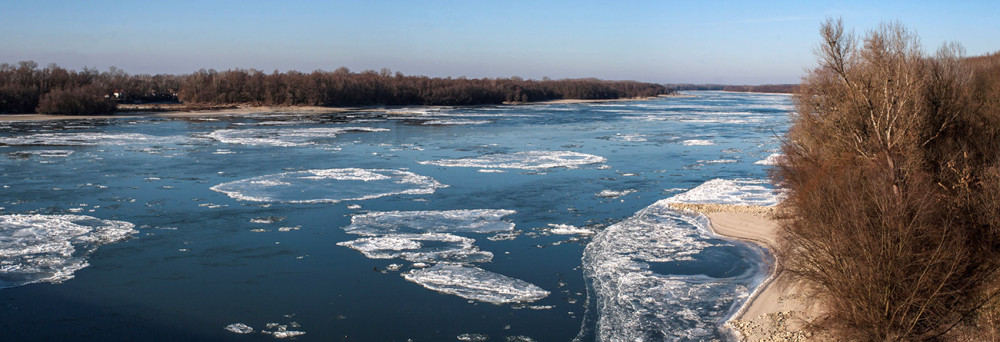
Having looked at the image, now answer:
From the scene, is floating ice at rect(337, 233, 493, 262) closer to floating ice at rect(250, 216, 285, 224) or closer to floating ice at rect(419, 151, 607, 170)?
floating ice at rect(250, 216, 285, 224)

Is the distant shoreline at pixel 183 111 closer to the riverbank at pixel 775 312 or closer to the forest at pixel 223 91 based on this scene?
the forest at pixel 223 91

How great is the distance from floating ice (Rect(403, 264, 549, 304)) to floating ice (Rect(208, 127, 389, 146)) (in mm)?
19149

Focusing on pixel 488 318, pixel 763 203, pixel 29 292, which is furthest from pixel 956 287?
pixel 29 292

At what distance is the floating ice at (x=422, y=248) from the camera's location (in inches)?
409

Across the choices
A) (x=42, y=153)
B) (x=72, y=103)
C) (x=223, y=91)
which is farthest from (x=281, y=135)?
(x=223, y=91)

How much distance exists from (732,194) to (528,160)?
25.2ft

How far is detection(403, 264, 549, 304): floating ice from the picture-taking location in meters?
8.66

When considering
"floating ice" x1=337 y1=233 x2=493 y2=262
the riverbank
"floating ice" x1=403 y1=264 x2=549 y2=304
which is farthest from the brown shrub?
the riverbank

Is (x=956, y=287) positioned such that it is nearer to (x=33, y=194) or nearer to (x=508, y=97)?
(x=33, y=194)

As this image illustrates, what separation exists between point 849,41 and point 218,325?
395 inches

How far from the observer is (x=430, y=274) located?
9531 mm

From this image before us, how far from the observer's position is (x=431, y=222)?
12625mm

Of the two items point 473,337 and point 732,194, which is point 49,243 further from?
point 732,194

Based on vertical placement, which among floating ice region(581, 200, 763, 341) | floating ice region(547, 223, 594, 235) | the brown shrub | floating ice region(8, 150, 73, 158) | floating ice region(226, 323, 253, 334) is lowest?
floating ice region(581, 200, 763, 341)
